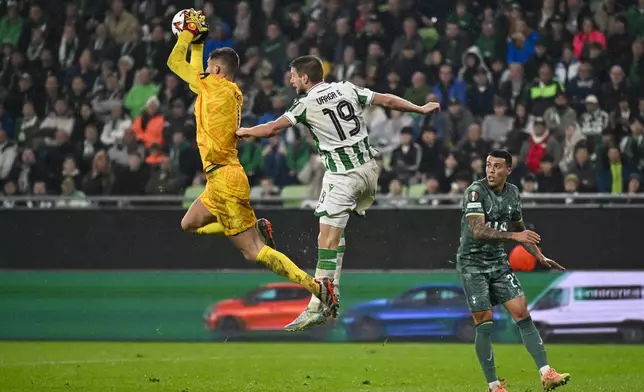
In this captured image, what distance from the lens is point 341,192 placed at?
10.5m

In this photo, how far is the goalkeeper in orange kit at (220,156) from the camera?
10.8 m

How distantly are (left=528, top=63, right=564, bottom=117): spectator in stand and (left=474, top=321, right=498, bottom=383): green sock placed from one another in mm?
8049

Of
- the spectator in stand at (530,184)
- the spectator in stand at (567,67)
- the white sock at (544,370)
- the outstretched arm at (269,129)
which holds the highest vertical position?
the spectator in stand at (567,67)

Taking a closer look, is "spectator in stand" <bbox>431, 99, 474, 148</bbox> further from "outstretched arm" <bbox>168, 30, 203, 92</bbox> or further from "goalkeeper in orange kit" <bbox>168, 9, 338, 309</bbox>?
"outstretched arm" <bbox>168, 30, 203, 92</bbox>

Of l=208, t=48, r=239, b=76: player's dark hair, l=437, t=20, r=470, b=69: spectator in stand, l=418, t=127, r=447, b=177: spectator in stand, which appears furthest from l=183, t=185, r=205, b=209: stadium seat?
l=208, t=48, r=239, b=76: player's dark hair

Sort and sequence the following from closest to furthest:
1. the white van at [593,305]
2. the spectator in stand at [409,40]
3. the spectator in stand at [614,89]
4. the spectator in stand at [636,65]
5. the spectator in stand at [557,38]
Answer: the white van at [593,305] → the spectator in stand at [614,89] → the spectator in stand at [636,65] → the spectator in stand at [557,38] → the spectator in stand at [409,40]

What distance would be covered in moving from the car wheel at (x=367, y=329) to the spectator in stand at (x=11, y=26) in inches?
334

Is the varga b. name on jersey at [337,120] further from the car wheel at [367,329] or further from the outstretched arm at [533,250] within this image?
the car wheel at [367,329]

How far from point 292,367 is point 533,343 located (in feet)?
15.6

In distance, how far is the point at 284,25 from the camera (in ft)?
68.1

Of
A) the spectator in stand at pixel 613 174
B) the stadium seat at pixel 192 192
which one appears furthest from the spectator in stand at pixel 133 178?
the spectator in stand at pixel 613 174

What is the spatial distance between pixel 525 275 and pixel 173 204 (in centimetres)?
537

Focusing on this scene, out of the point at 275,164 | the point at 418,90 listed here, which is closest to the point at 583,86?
the point at 418,90

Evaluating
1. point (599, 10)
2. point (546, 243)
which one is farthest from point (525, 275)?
point (599, 10)
